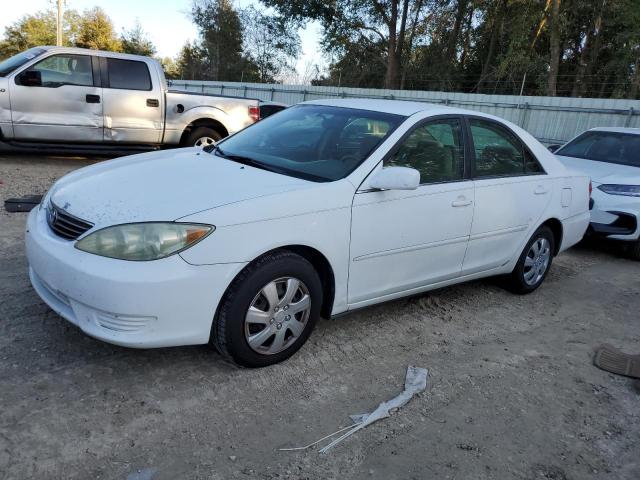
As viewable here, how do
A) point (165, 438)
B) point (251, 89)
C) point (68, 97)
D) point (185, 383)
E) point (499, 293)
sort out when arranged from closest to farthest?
point (165, 438), point (185, 383), point (499, 293), point (68, 97), point (251, 89)

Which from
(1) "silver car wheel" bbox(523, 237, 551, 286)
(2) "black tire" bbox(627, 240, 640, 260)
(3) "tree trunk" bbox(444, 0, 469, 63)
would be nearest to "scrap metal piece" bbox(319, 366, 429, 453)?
(1) "silver car wheel" bbox(523, 237, 551, 286)

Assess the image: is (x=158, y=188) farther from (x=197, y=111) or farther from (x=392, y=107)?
(x=197, y=111)

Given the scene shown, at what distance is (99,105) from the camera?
324 inches

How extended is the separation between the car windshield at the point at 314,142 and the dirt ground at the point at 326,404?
1140 mm

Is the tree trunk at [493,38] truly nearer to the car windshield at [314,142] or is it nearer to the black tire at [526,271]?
the black tire at [526,271]

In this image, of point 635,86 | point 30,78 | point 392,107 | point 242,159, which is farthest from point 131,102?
point 635,86

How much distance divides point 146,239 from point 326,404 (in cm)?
128

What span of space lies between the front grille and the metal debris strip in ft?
5.02

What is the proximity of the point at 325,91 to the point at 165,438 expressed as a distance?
2142 centimetres

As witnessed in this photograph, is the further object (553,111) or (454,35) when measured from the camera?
(454,35)

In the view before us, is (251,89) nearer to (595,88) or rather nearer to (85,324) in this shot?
(595,88)

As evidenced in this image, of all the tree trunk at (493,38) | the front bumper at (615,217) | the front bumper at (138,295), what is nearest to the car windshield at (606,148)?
the front bumper at (615,217)

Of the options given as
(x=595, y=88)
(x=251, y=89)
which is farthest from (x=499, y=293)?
(x=595, y=88)

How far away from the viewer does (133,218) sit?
8.96 feet
